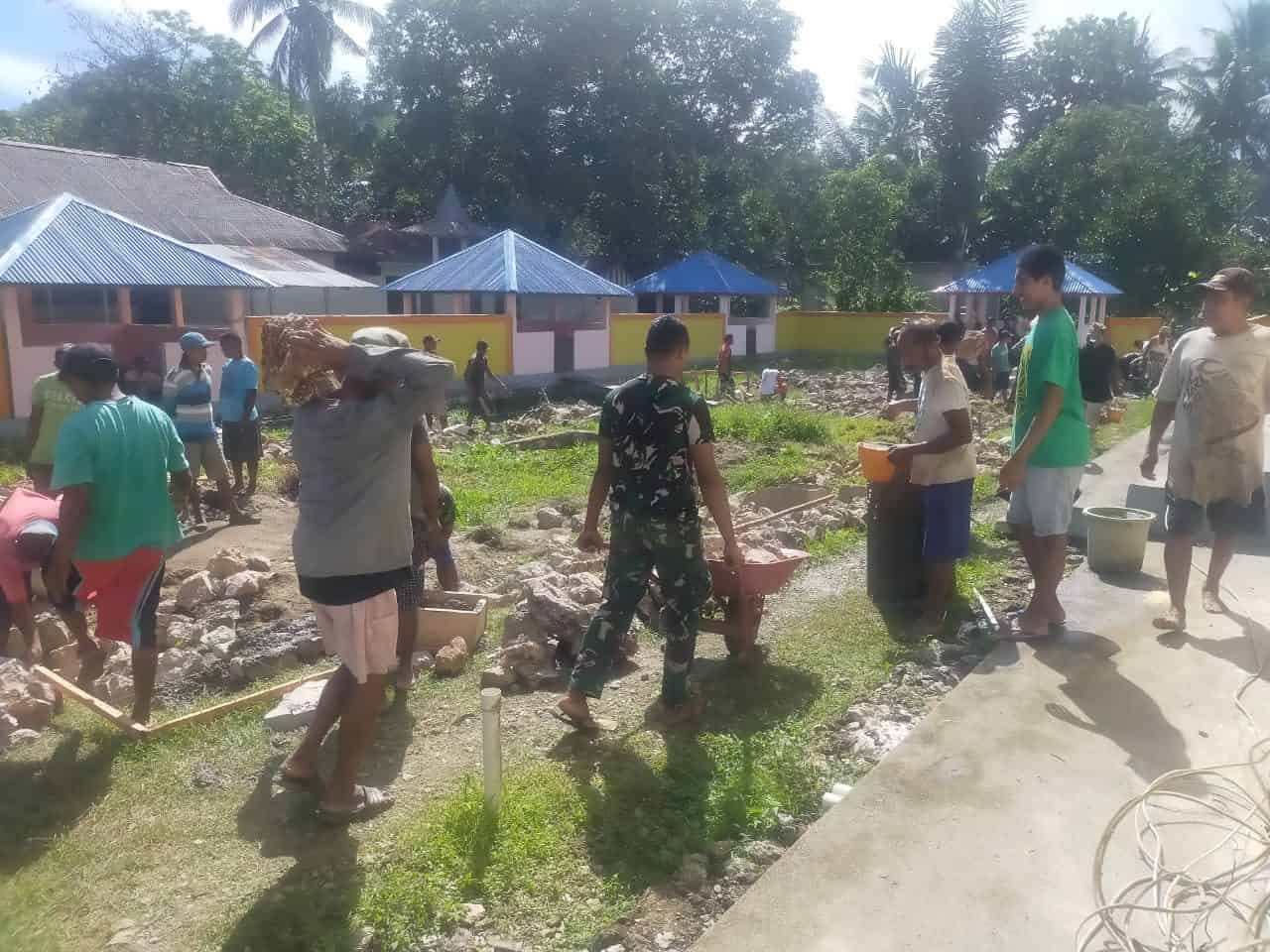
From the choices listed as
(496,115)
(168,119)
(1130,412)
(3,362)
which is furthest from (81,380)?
(168,119)

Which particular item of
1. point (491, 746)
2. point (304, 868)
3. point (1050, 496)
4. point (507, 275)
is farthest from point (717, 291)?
point (304, 868)

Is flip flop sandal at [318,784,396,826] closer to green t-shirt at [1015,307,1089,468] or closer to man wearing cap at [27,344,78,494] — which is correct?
green t-shirt at [1015,307,1089,468]

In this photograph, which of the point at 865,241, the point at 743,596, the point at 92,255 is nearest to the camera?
the point at 743,596

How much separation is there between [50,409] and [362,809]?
3.86 meters

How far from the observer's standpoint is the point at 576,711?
4074mm

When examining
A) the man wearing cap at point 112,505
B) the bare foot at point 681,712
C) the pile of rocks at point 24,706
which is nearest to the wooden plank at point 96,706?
the pile of rocks at point 24,706

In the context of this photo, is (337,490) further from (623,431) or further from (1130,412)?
(1130,412)

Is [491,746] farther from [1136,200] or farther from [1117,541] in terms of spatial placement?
[1136,200]

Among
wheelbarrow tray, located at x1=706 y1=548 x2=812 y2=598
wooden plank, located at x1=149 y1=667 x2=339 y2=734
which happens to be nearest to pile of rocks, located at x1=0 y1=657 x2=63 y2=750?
wooden plank, located at x1=149 y1=667 x2=339 y2=734

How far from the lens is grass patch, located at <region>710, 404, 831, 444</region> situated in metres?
12.7

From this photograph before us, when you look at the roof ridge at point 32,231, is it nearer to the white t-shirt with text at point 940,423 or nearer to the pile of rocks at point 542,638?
the pile of rocks at point 542,638

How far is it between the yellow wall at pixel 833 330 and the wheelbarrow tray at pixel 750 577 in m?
26.4

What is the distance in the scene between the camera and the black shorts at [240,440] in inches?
355

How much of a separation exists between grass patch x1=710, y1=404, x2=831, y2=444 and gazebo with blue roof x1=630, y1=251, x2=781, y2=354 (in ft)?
47.2
